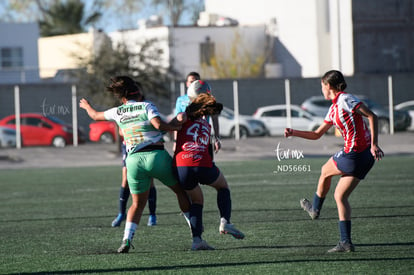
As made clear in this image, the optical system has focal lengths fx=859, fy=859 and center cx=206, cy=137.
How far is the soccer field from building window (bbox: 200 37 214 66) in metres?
37.3

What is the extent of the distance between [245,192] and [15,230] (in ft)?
19.3

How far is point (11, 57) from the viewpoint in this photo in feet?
169

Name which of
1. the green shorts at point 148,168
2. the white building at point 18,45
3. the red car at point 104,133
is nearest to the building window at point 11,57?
the white building at point 18,45

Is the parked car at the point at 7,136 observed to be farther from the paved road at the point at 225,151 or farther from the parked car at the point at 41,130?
the paved road at the point at 225,151

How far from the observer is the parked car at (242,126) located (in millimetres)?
37562

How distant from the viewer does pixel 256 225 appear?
445 inches

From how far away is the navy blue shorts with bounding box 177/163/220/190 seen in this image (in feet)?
28.9

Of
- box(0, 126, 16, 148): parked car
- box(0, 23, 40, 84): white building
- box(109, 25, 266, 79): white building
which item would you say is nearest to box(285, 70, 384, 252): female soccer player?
box(0, 126, 16, 148): parked car

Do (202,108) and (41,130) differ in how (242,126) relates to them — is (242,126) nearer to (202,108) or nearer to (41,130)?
(41,130)

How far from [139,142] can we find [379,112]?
29715mm

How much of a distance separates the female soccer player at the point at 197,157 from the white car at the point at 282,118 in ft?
91.2

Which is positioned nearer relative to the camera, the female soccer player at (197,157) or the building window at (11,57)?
the female soccer player at (197,157)

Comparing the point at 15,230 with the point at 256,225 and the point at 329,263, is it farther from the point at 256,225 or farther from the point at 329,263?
Answer: the point at 329,263

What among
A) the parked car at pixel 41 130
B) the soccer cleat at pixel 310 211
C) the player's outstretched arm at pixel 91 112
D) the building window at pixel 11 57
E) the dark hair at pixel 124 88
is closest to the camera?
the dark hair at pixel 124 88
